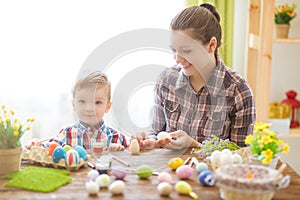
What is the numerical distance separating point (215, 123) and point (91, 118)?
0.59 m

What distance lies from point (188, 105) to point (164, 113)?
128 mm

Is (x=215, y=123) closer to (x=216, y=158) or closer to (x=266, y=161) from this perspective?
(x=216, y=158)

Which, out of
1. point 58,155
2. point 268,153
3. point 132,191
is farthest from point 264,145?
point 58,155

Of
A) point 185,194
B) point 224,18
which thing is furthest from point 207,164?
point 224,18

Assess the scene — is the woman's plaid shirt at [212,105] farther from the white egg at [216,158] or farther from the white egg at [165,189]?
the white egg at [165,189]

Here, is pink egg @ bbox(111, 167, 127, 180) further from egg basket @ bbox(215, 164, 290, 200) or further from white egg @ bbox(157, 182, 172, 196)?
egg basket @ bbox(215, 164, 290, 200)

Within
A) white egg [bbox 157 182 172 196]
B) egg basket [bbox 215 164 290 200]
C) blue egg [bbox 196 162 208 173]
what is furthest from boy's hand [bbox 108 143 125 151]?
egg basket [bbox 215 164 290 200]

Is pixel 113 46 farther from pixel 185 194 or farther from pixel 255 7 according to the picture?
pixel 255 7

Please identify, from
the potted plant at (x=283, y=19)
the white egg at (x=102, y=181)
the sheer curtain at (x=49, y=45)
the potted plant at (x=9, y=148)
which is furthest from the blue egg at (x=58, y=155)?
the potted plant at (x=283, y=19)

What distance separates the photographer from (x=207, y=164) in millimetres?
1625

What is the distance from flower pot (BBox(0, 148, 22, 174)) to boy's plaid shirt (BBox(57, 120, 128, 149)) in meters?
0.33

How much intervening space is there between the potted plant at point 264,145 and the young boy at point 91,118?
22.2 inches

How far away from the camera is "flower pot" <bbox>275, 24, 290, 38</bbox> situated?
9.62 ft

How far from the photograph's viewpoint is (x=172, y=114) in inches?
87.3
